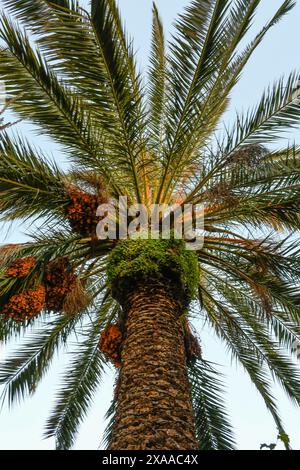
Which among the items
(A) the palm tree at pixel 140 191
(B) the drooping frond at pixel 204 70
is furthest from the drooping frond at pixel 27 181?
(B) the drooping frond at pixel 204 70

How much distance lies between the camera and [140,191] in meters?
6.76

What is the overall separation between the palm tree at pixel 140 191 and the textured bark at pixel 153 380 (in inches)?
0.8

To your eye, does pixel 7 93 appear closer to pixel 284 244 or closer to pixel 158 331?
pixel 158 331

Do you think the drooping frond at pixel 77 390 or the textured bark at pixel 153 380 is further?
the drooping frond at pixel 77 390

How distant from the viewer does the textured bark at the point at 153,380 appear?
12.2ft

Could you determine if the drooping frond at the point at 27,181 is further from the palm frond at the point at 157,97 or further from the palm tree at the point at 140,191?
the palm frond at the point at 157,97

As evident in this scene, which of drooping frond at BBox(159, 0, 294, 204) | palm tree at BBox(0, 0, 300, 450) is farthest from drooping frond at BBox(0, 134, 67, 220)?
drooping frond at BBox(159, 0, 294, 204)

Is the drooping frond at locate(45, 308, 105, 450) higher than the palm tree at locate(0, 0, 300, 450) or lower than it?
lower

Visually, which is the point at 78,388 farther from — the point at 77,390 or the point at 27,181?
the point at 27,181

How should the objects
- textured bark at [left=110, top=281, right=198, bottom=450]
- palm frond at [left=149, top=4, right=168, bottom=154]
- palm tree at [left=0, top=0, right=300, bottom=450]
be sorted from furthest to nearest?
1. palm frond at [left=149, top=4, right=168, bottom=154]
2. palm tree at [left=0, top=0, right=300, bottom=450]
3. textured bark at [left=110, top=281, right=198, bottom=450]

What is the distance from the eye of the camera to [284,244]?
21.0 feet

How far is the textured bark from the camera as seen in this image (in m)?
3.72

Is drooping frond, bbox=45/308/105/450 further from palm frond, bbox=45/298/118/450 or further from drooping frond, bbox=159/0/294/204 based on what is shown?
drooping frond, bbox=159/0/294/204

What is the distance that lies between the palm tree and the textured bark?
21 mm
